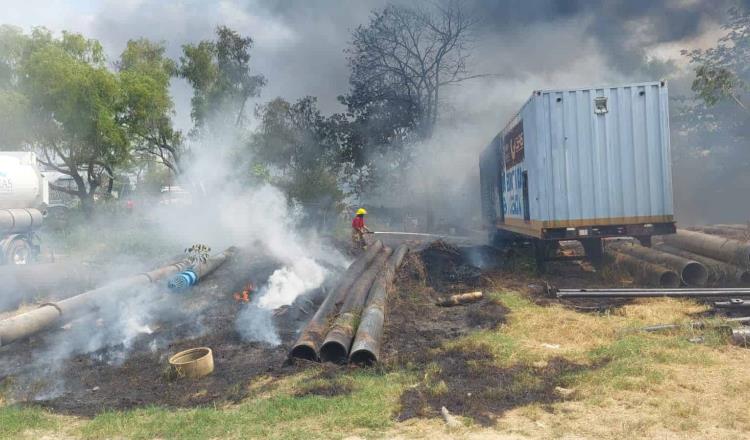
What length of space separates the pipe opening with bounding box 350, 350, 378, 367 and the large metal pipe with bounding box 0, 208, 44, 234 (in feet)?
37.8

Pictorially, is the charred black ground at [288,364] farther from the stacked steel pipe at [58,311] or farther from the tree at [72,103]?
the tree at [72,103]

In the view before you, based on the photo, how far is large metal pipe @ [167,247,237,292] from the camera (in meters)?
10.8

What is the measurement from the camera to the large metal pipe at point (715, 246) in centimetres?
914

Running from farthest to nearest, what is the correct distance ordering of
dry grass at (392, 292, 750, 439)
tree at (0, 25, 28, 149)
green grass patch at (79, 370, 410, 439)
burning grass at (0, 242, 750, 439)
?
tree at (0, 25, 28, 149) → green grass patch at (79, 370, 410, 439) → burning grass at (0, 242, 750, 439) → dry grass at (392, 292, 750, 439)

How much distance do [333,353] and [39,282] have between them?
793 centimetres

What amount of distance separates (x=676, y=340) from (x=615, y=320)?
1153mm

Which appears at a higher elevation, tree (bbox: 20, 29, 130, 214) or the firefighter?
tree (bbox: 20, 29, 130, 214)

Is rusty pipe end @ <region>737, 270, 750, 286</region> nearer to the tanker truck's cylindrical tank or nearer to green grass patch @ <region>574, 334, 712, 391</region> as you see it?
green grass patch @ <region>574, 334, 712, 391</region>

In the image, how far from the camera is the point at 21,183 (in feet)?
47.1

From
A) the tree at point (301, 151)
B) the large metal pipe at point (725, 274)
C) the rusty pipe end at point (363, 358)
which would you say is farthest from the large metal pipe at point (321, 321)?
the tree at point (301, 151)

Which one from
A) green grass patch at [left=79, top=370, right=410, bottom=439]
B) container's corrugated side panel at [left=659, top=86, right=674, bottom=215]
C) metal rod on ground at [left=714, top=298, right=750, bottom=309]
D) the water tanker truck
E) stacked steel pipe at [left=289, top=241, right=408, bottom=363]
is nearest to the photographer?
green grass patch at [left=79, top=370, right=410, bottom=439]

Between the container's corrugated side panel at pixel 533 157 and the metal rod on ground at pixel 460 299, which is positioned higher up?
the container's corrugated side panel at pixel 533 157

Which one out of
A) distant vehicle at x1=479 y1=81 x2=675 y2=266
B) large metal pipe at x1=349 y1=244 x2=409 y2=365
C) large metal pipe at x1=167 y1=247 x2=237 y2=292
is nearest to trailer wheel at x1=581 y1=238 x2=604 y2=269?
distant vehicle at x1=479 y1=81 x2=675 y2=266

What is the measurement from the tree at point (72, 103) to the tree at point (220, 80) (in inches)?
216
